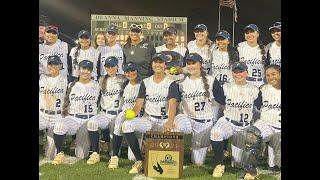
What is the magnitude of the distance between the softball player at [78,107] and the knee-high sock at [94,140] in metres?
0.01

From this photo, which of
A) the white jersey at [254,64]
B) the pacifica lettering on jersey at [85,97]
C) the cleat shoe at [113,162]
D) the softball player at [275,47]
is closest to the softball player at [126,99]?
the cleat shoe at [113,162]

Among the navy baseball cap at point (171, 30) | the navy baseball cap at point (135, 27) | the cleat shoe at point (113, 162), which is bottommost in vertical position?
the cleat shoe at point (113, 162)

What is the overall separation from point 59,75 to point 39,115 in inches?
11.9

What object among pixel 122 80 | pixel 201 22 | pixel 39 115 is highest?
pixel 201 22

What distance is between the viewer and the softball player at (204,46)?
2.71 meters

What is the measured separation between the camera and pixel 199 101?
272cm

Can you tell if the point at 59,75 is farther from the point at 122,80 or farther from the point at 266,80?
the point at 266,80

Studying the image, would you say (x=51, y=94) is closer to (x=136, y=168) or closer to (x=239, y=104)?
(x=136, y=168)

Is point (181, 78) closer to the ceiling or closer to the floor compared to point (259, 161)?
closer to the ceiling

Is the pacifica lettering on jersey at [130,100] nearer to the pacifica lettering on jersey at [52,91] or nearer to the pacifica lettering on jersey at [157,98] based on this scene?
the pacifica lettering on jersey at [157,98]

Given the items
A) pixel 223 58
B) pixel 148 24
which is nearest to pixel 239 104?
pixel 223 58

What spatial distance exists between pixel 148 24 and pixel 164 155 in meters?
0.87

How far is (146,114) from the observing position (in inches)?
108

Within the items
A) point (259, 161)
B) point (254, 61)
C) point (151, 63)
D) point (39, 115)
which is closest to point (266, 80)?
point (254, 61)
